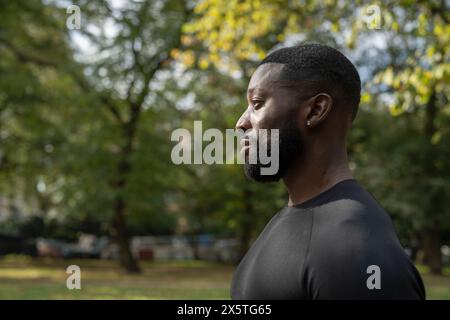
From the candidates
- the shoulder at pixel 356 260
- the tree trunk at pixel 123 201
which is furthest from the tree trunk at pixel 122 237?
the shoulder at pixel 356 260

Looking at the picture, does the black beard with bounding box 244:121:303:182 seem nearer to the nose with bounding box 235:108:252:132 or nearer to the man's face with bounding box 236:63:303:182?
the man's face with bounding box 236:63:303:182

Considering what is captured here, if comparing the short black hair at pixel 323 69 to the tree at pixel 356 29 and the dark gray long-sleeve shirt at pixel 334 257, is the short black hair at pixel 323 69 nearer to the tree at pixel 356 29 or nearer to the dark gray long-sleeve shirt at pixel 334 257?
the dark gray long-sleeve shirt at pixel 334 257

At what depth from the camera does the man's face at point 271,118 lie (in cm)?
219

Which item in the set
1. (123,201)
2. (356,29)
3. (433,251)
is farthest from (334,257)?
(433,251)

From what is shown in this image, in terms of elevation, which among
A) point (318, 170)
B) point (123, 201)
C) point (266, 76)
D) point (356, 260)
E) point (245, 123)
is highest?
point (266, 76)

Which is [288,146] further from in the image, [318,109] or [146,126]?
[146,126]

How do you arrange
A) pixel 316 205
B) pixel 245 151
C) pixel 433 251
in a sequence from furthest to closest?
pixel 433 251 < pixel 245 151 < pixel 316 205

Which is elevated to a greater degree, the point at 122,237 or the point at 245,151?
the point at 245,151

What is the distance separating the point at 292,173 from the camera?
2277 mm

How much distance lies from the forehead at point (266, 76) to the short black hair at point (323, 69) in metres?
0.02

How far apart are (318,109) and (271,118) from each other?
Result: 0.19 metres

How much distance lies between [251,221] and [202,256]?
43.0 feet

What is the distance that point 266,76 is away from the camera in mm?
2262
